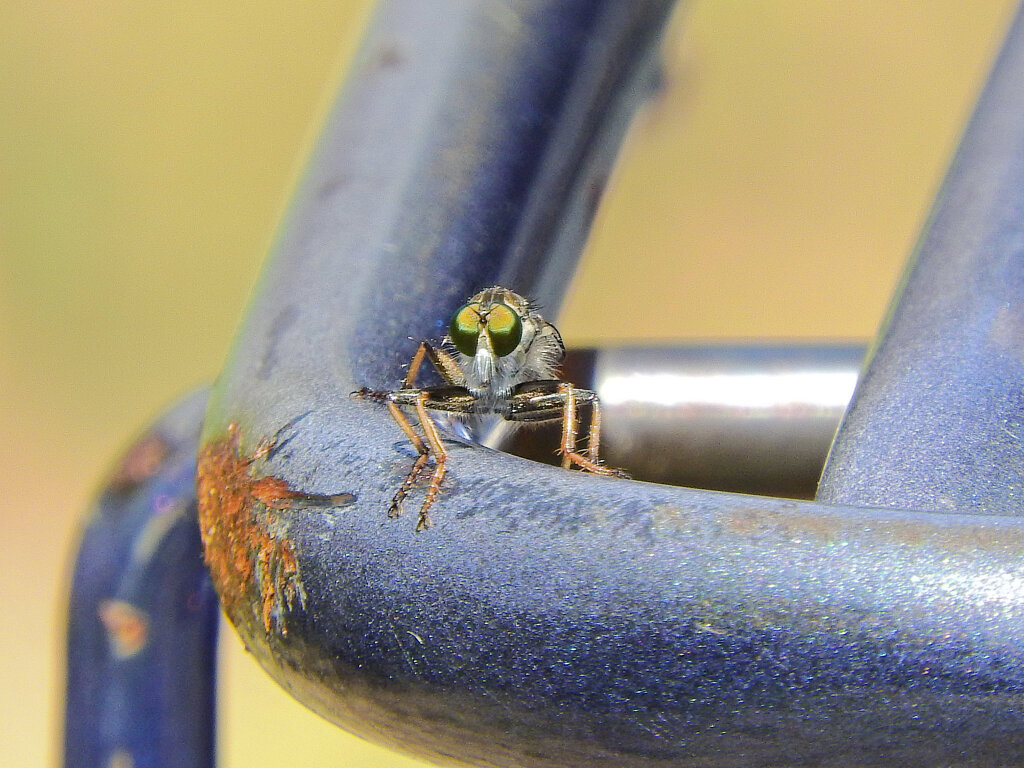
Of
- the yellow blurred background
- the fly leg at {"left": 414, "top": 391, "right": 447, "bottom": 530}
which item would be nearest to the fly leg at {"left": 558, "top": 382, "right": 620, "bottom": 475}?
the fly leg at {"left": 414, "top": 391, "right": 447, "bottom": 530}

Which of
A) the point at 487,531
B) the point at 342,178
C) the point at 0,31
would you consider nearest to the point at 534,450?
the point at 342,178

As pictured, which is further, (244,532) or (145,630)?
(145,630)

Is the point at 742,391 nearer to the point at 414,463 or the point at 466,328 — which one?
the point at 466,328

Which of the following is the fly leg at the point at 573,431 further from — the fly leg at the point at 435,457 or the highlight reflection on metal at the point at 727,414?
the fly leg at the point at 435,457

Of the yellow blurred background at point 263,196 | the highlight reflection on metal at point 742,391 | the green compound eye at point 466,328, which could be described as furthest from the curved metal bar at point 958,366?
the yellow blurred background at point 263,196

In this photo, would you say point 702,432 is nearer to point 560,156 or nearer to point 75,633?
point 560,156

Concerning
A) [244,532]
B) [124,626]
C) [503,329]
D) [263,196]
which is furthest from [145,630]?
[263,196]

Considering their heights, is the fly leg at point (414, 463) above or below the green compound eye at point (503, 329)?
below
